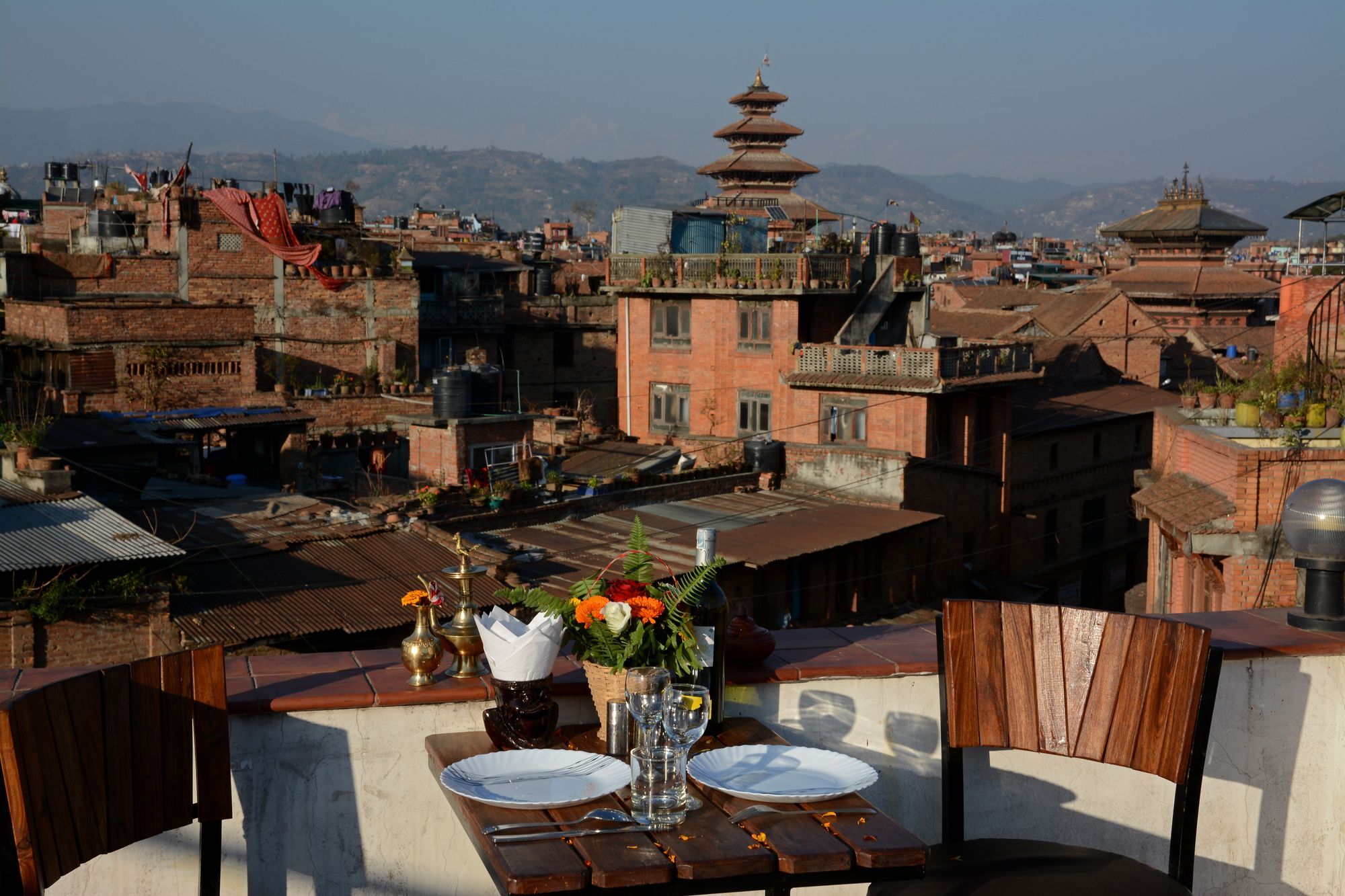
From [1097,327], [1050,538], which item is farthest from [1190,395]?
[1097,327]

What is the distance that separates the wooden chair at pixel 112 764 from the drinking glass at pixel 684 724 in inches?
52.3

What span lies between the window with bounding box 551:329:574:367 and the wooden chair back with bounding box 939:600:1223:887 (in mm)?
45201

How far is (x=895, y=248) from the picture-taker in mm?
35344

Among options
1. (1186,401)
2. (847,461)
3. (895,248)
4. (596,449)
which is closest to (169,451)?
(596,449)

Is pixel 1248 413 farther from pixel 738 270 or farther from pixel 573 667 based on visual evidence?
pixel 738 270

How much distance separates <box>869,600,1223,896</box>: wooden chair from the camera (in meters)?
4.07

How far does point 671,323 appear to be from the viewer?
35.7m

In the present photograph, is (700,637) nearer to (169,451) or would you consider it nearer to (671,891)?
(671,891)

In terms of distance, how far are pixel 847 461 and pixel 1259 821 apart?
23.3m

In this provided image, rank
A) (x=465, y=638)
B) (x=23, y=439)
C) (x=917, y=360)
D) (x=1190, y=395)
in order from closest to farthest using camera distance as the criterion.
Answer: (x=465, y=638) < (x=23, y=439) < (x=1190, y=395) < (x=917, y=360)

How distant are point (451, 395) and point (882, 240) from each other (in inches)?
627

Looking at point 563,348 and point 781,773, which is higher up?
point 563,348

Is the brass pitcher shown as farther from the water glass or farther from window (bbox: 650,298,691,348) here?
window (bbox: 650,298,691,348)

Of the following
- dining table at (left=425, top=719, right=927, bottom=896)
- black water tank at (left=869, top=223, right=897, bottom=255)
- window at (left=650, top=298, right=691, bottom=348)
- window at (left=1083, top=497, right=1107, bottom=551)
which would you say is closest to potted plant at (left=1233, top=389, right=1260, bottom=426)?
dining table at (left=425, top=719, right=927, bottom=896)
